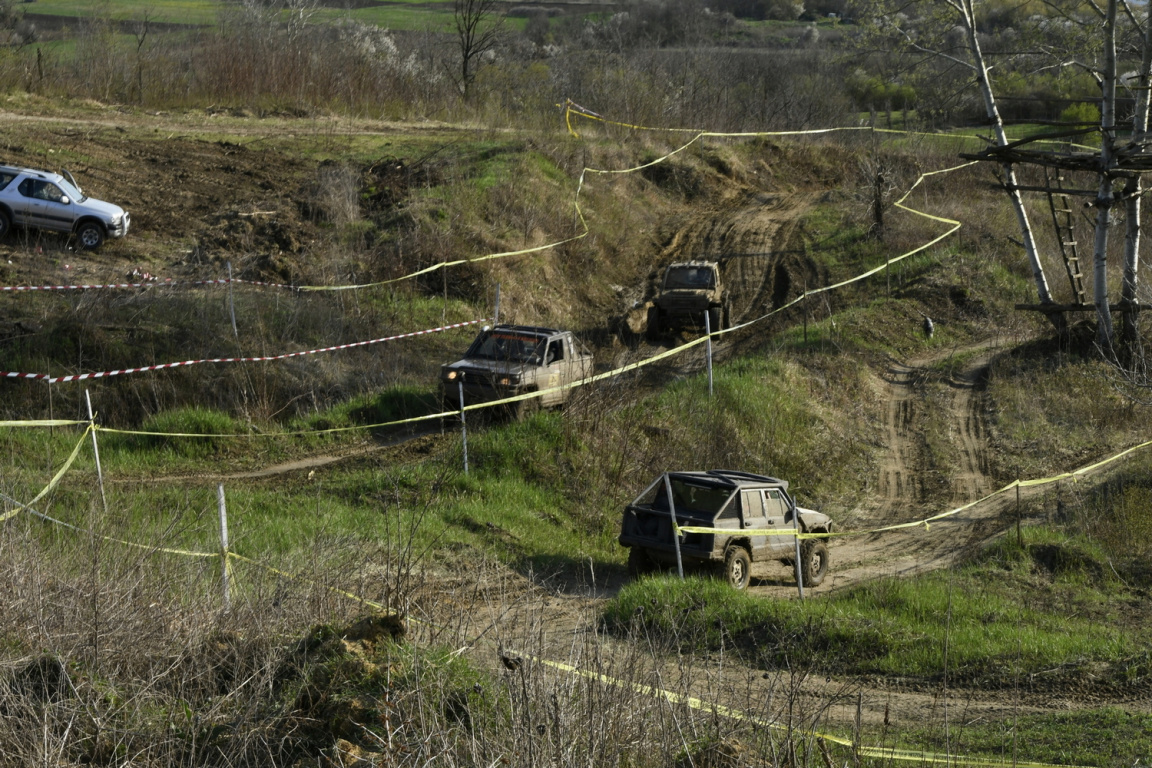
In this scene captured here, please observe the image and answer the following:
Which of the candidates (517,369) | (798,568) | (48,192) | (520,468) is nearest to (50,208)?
(48,192)

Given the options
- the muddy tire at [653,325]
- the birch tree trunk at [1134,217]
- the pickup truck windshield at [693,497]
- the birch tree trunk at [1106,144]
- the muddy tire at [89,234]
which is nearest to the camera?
the pickup truck windshield at [693,497]

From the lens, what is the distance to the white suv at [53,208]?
20562 millimetres

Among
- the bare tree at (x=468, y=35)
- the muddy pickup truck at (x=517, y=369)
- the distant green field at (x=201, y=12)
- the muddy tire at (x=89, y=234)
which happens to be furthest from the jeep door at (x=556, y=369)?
the distant green field at (x=201, y=12)

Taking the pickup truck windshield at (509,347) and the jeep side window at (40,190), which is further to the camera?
the jeep side window at (40,190)

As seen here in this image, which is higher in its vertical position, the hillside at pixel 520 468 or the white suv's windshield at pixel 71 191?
the white suv's windshield at pixel 71 191

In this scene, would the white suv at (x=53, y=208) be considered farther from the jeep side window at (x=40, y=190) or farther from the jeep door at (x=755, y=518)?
the jeep door at (x=755, y=518)

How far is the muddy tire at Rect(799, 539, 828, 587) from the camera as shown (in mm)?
13859

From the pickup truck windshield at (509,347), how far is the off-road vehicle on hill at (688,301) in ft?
21.1

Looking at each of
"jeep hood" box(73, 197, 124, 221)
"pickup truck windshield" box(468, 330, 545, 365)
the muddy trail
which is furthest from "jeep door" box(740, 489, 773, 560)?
"jeep hood" box(73, 197, 124, 221)

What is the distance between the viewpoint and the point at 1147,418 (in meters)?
20.6

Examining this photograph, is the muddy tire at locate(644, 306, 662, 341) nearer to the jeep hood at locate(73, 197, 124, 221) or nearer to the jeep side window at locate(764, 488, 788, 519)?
the jeep side window at locate(764, 488, 788, 519)

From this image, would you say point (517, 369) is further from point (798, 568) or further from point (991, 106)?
point (991, 106)

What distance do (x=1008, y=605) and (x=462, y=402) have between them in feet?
24.2

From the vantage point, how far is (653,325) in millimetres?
23188
